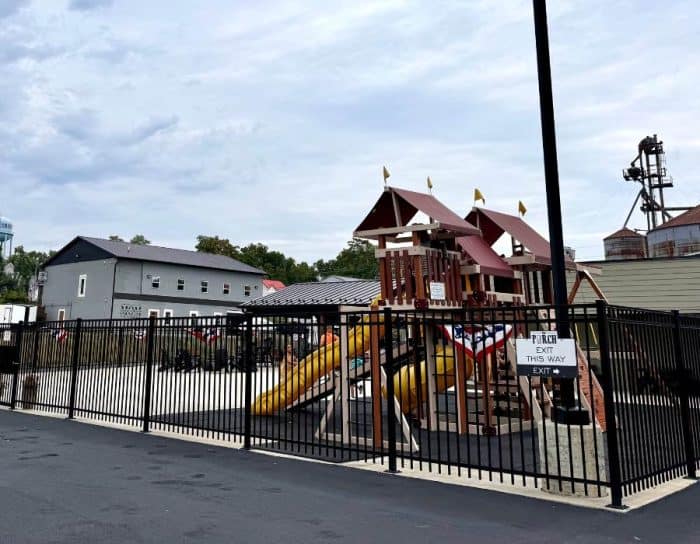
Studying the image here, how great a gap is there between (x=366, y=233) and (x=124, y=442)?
5.70 m

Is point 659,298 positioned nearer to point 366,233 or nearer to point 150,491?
point 366,233

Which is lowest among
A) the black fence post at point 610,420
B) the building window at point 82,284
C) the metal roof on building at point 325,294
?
the black fence post at point 610,420

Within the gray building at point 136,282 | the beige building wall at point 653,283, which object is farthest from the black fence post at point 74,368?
the gray building at point 136,282

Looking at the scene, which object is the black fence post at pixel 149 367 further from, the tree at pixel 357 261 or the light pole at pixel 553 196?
the tree at pixel 357 261

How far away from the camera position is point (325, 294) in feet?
119

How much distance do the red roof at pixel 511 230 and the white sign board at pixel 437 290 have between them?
2990mm

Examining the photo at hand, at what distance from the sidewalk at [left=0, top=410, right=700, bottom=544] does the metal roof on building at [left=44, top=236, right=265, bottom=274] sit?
3632cm

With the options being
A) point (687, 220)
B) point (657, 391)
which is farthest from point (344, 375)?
point (687, 220)

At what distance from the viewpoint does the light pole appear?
6.23 m

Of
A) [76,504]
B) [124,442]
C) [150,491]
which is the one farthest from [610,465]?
[124,442]

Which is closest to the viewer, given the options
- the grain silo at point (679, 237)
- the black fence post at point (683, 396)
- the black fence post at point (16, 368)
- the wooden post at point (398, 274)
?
the black fence post at point (683, 396)

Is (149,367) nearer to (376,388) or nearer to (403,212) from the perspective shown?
(376,388)

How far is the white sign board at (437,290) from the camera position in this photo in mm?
10131

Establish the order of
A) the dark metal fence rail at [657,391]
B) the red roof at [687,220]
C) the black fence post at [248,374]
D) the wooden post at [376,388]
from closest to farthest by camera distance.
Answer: the dark metal fence rail at [657,391] < the wooden post at [376,388] < the black fence post at [248,374] < the red roof at [687,220]
